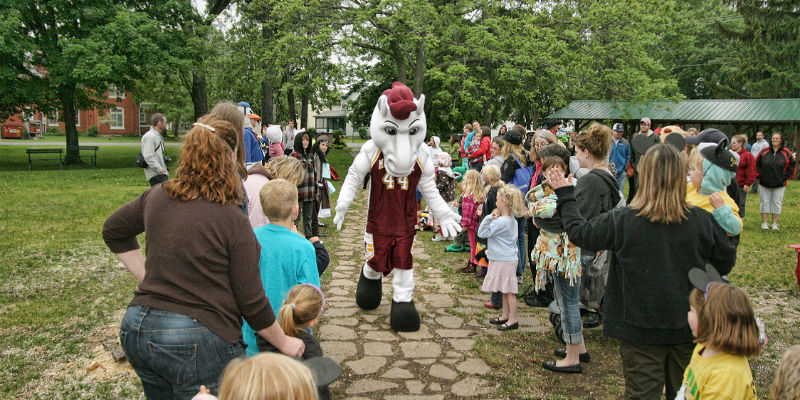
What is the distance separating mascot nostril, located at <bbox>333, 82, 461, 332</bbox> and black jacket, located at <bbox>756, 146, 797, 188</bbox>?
8.47m

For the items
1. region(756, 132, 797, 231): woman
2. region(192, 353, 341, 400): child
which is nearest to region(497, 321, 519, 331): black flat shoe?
region(192, 353, 341, 400): child

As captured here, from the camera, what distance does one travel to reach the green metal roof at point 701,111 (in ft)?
68.5

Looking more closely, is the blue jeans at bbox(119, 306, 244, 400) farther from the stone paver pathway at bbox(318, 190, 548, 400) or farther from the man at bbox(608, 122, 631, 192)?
the man at bbox(608, 122, 631, 192)

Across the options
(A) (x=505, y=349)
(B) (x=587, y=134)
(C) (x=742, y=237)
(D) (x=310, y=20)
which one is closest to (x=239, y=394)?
(B) (x=587, y=134)

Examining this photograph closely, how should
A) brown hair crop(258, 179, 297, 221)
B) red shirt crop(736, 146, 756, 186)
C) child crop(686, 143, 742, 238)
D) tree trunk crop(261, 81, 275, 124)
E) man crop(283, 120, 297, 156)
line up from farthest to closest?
tree trunk crop(261, 81, 275, 124) → man crop(283, 120, 297, 156) → red shirt crop(736, 146, 756, 186) → child crop(686, 143, 742, 238) → brown hair crop(258, 179, 297, 221)

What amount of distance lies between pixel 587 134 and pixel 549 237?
1040 millimetres

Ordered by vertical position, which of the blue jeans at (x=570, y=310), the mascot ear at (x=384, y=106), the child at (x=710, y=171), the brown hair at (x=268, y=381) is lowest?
the blue jeans at (x=570, y=310)

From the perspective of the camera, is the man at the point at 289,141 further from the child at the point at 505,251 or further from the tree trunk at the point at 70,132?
the tree trunk at the point at 70,132

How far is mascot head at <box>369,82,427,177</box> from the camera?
18.3 feet

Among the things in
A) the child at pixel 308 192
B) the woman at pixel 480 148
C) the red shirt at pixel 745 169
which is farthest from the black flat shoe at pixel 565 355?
the red shirt at pixel 745 169

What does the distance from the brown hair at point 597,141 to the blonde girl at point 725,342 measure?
179 centimetres

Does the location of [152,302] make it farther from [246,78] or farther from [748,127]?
[748,127]

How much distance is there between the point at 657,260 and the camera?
301 cm

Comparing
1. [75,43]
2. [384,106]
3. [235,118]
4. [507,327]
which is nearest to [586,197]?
[507,327]
